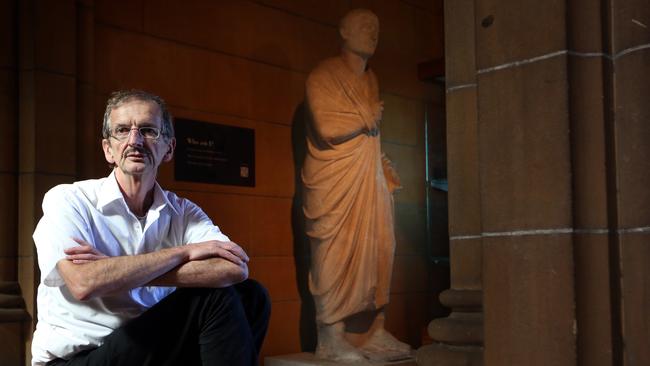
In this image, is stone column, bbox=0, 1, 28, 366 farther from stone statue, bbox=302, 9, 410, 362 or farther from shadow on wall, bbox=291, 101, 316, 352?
shadow on wall, bbox=291, 101, 316, 352

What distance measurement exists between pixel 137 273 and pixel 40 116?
2.27 metres

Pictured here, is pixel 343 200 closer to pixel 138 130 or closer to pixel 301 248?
pixel 301 248

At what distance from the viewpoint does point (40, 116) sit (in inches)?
156

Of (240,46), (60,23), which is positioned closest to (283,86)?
(240,46)

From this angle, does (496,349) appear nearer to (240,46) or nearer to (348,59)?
(348,59)

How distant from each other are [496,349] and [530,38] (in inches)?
34.3

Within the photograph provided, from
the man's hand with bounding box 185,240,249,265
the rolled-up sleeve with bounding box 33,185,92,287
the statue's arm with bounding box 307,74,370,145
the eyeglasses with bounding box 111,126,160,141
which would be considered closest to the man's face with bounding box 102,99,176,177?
the eyeglasses with bounding box 111,126,160,141

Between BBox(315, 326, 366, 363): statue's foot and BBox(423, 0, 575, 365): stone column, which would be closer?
BBox(423, 0, 575, 365): stone column

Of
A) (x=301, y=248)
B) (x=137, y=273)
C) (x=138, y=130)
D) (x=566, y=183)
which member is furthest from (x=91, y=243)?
(x=301, y=248)

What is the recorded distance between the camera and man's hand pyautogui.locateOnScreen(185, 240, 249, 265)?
2.10m

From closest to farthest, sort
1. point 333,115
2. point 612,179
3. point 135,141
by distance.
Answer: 1. point 612,179
2. point 135,141
3. point 333,115

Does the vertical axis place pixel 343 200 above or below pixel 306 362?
above

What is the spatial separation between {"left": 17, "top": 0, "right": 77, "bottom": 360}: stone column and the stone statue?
4.79 ft

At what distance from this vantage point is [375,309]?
4.85 metres
